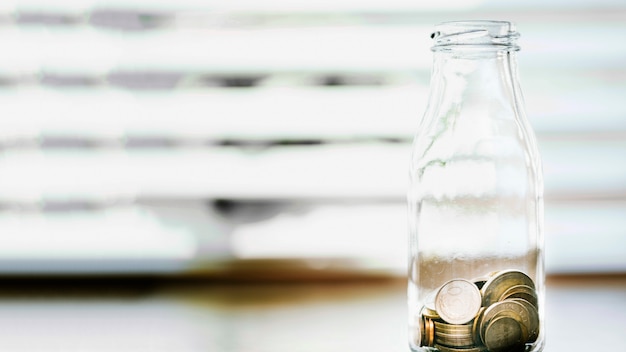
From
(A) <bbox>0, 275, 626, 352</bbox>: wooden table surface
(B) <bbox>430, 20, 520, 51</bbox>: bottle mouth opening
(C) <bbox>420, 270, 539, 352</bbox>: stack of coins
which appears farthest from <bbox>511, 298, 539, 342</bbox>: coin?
(B) <bbox>430, 20, 520, 51</bbox>: bottle mouth opening

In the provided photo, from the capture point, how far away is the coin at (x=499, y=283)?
0.86 m

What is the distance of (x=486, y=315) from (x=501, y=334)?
0.9 inches

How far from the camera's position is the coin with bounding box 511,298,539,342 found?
87cm

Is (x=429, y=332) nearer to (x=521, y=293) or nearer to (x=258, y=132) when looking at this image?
(x=521, y=293)

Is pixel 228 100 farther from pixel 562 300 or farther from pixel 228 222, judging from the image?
pixel 562 300

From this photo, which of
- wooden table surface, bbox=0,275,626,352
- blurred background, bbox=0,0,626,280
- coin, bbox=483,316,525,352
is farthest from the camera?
blurred background, bbox=0,0,626,280

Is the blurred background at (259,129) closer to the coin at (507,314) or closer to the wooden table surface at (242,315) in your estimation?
the wooden table surface at (242,315)

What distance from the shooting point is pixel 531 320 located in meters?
0.87

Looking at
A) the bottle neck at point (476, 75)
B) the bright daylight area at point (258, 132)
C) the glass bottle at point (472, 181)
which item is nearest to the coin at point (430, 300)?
the glass bottle at point (472, 181)

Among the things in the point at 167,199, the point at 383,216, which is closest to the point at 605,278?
the point at 383,216

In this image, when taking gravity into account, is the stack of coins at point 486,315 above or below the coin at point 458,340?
above

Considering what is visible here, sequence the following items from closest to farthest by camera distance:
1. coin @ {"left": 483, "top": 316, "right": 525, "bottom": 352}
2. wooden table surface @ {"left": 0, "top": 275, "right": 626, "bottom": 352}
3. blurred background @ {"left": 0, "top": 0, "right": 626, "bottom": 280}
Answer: coin @ {"left": 483, "top": 316, "right": 525, "bottom": 352}, wooden table surface @ {"left": 0, "top": 275, "right": 626, "bottom": 352}, blurred background @ {"left": 0, "top": 0, "right": 626, "bottom": 280}

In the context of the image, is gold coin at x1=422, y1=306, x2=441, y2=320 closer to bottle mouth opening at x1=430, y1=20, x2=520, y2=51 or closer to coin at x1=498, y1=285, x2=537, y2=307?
coin at x1=498, y1=285, x2=537, y2=307

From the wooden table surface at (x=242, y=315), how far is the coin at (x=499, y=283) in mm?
173
